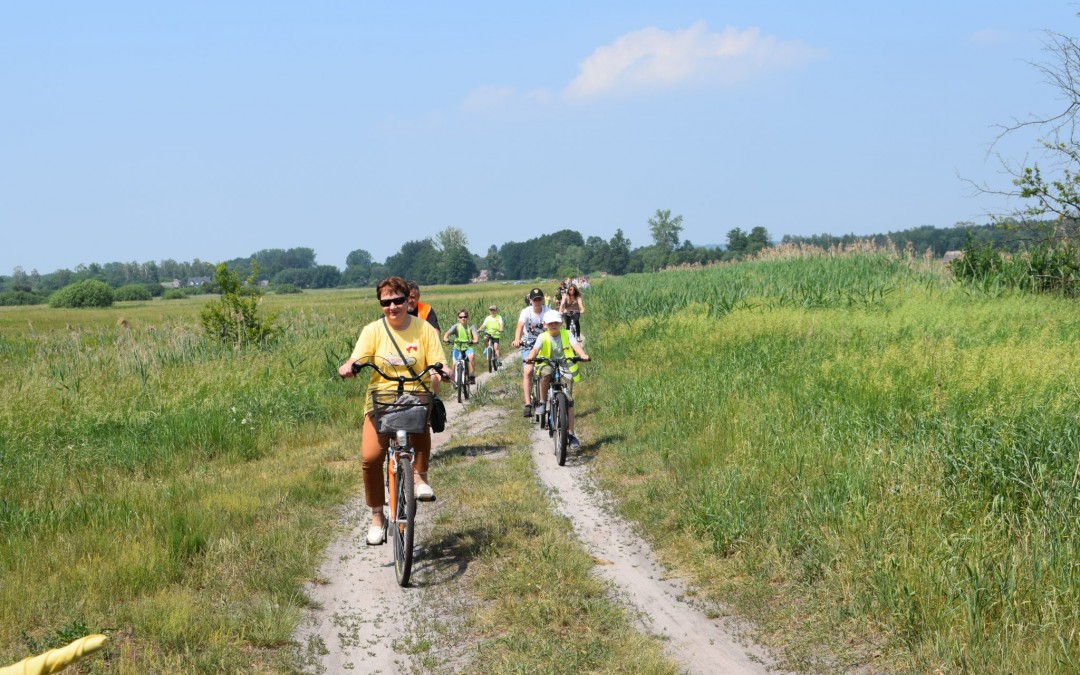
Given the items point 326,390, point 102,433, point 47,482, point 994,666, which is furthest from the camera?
point 326,390

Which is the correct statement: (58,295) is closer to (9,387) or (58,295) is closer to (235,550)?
(9,387)

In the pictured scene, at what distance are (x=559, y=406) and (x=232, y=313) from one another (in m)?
13.1

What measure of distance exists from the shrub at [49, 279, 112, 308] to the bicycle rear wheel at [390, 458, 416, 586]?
Result: 77436 millimetres

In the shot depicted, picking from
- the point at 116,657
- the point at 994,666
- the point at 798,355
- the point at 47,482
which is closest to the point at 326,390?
the point at 47,482

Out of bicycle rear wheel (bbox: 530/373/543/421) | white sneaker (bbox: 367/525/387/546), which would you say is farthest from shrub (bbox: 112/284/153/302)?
white sneaker (bbox: 367/525/387/546)

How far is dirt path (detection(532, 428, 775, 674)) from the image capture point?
17.4 ft

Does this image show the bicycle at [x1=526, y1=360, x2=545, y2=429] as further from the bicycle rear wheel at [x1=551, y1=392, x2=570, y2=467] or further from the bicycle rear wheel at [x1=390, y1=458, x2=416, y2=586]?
the bicycle rear wheel at [x1=390, y1=458, x2=416, y2=586]

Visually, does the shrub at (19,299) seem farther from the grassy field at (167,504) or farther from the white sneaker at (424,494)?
the white sneaker at (424,494)

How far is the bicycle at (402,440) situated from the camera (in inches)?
258

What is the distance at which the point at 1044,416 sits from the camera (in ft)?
23.4

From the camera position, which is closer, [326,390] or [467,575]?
[467,575]

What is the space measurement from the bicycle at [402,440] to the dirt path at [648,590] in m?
1.59

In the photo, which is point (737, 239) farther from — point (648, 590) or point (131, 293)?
point (648, 590)

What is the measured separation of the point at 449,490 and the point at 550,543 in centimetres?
243
